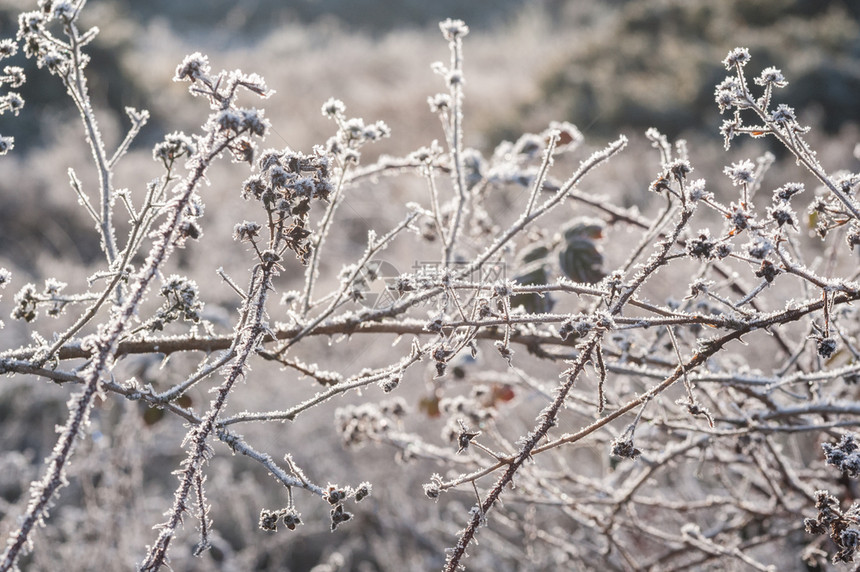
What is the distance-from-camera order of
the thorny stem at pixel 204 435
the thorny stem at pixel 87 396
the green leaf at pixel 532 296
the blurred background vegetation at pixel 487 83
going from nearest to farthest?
1. the thorny stem at pixel 87 396
2. the thorny stem at pixel 204 435
3. the green leaf at pixel 532 296
4. the blurred background vegetation at pixel 487 83

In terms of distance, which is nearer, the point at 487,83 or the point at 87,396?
the point at 87,396

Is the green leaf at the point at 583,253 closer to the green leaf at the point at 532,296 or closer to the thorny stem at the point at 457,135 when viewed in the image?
the green leaf at the point at 532,296

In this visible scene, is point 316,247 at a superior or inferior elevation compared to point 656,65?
inferior

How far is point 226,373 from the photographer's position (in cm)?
78

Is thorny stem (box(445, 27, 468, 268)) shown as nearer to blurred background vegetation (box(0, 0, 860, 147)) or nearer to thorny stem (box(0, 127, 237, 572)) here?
thorny stem (box(0, 127, 237, 572))

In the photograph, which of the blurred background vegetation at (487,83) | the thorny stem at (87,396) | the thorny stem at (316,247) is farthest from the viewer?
the blurred background vegetation at (487,83)

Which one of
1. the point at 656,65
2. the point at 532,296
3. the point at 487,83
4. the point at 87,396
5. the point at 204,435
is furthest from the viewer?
the point at 487,83

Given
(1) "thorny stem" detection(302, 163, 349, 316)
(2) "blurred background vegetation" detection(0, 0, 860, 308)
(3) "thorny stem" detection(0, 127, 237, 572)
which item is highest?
(2) "blurred background vegetation" detection(0, 0, 860, 308)

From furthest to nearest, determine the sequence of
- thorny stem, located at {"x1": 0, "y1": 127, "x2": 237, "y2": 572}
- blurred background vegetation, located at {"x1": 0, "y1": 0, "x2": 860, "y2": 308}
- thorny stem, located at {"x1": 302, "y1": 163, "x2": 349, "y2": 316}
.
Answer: blurred background vegetation, located at {"x1": 0, "y1": 0, "x2": 860, "y2": 308} → thorny stem, located at {"x1": 302, "y1": 163, "x2": 349, "y2": 316} → thorny stem, located at {"x1": 0, "y1": 127, "x2": 237, "y2": 572}

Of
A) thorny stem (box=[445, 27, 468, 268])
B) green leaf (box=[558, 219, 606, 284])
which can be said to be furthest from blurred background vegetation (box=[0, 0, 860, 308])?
thorny stem (box=[445, 27, 468, 268])

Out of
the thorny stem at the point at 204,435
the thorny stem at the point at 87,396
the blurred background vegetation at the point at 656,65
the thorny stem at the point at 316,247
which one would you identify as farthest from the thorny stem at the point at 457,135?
the blurred background vegetation at the point at 656,65

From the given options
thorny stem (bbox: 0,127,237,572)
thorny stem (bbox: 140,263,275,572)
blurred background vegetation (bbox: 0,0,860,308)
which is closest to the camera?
thorny stem (bbox: 0,127,237,572)

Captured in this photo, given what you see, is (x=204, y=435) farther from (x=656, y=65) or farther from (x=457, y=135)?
(x=656, y=65)

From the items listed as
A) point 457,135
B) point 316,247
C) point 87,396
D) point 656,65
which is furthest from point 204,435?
point 656,65
